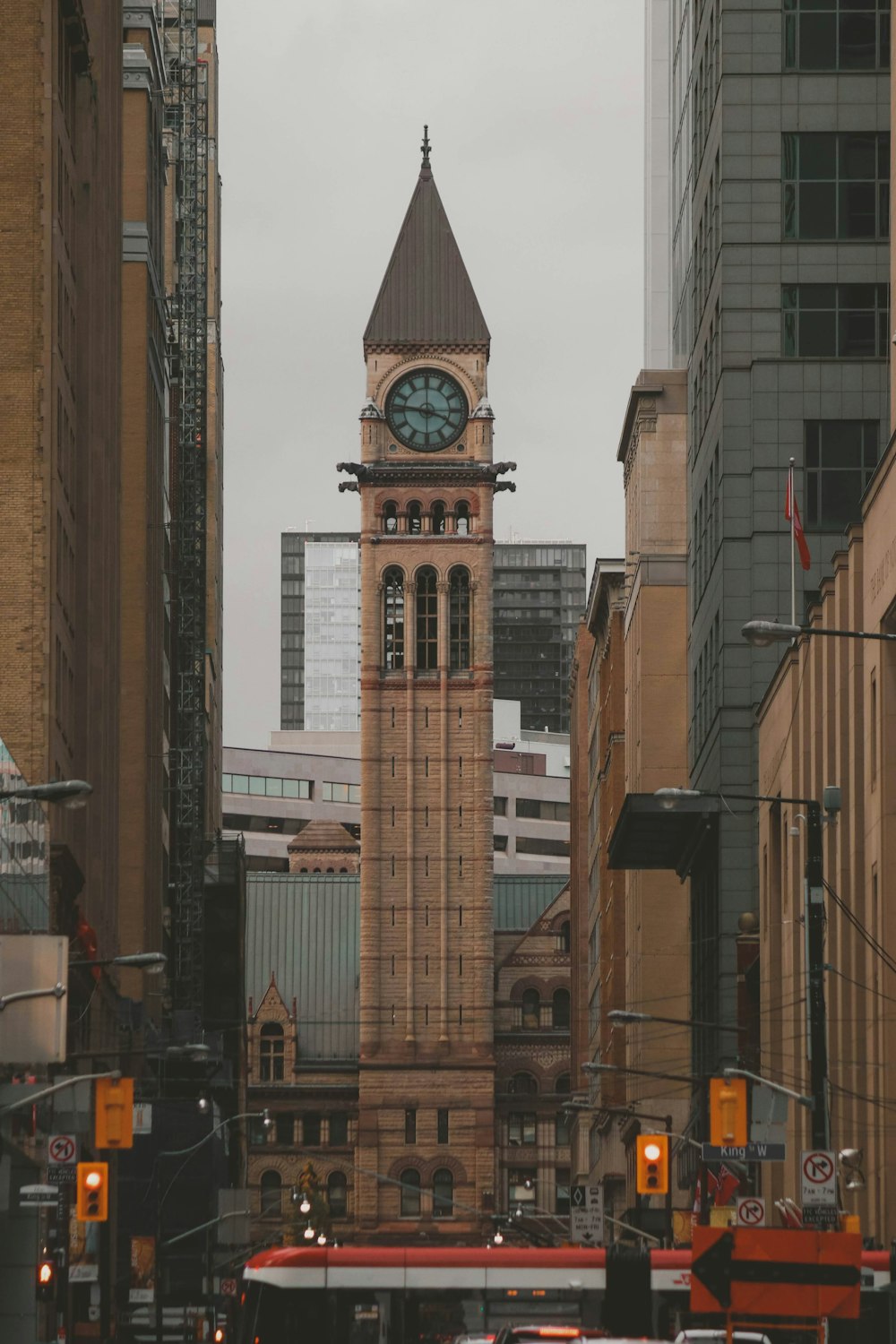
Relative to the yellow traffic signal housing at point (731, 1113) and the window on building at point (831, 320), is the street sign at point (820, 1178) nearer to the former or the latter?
the yellow traffic signal housing at point (731, 1113)

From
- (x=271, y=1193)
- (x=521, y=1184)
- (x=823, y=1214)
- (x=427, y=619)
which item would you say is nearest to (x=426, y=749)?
(x=427, y=619)

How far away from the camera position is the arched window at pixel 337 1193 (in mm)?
174750

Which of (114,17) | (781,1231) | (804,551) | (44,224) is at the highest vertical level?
(114,17)

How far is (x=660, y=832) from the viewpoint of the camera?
78375 millimetres

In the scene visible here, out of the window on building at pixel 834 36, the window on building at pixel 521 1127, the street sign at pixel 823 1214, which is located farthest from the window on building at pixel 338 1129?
the street sign at pixel 823 1214

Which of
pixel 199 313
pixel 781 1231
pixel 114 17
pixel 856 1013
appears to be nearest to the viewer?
pixel 781 1231

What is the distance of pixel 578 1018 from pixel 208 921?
2658 centimetres

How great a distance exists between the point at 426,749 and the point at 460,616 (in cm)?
781

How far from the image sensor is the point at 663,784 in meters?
93.8

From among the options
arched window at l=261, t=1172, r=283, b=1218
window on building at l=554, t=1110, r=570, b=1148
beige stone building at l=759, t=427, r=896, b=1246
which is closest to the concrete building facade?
beige stone building at l=759, t=427, r=896, b=1246

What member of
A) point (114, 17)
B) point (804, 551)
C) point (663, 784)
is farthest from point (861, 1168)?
point (114, 17)

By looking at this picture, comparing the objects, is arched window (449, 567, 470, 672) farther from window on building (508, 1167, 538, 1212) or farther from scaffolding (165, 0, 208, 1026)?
scaffolding (165, 0, 208, 1026)

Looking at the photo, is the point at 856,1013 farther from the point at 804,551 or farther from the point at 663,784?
the point at 663,784

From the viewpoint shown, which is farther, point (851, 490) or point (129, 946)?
point (129, 946)
